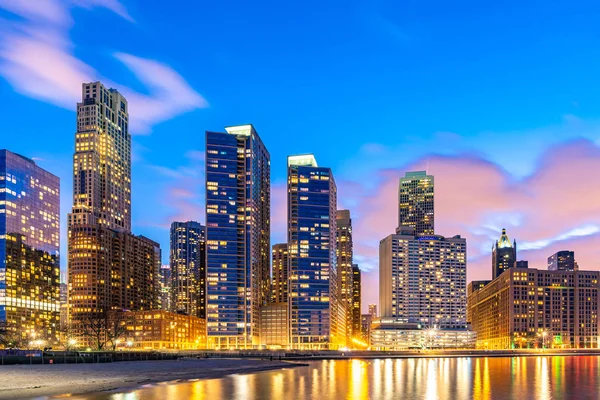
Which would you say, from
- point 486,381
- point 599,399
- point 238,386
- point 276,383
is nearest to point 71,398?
point 238,386

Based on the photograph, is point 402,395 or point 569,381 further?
point 569,381

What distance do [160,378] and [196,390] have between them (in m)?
18.8

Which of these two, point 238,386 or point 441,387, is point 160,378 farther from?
point 441,387

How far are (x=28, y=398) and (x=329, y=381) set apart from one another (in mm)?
48012

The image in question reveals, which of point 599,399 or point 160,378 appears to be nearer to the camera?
point 599,399

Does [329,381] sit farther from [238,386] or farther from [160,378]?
[160,378]

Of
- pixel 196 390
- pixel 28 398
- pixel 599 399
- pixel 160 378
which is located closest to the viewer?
pixel 28 398

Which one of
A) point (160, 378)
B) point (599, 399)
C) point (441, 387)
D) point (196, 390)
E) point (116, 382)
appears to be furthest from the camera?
point (160, 378)

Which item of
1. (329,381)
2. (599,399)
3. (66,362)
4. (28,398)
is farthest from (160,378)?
(599,399)

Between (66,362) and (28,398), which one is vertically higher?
(28,398)

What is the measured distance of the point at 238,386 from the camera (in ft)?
279

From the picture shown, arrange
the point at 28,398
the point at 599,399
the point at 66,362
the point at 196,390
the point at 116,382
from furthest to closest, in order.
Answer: the point at 66,362 → the point at 116,382 → the point at 196,390 → the point at 599,399 → the point at 28,398

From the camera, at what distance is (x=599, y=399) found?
72.4 metres

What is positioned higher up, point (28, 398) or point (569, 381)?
point (28, 398)
